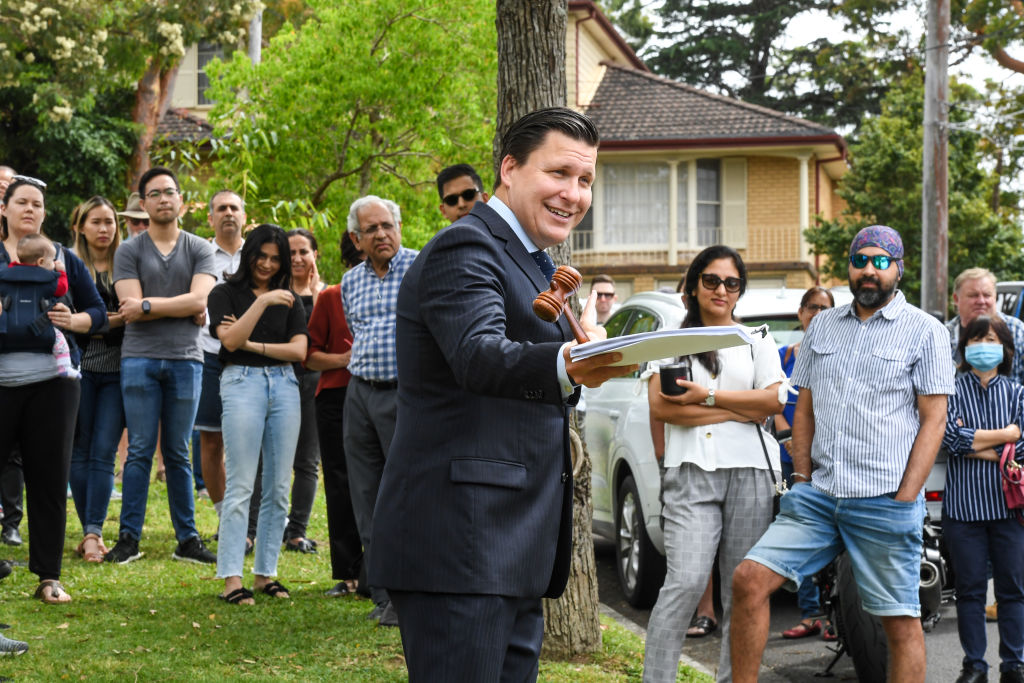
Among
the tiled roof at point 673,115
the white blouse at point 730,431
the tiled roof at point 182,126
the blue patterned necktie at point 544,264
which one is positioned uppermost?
the tiled roof at point 673,115

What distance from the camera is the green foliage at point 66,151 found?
25.0m

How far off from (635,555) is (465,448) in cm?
583

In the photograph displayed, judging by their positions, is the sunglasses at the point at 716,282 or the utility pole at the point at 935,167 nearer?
the sunglasses at the point at 716,282

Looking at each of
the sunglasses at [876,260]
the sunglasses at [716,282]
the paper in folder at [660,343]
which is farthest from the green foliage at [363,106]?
the paper in folder at [660,343]

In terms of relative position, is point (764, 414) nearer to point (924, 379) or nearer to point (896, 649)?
point (924, 379)

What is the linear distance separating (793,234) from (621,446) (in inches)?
1093

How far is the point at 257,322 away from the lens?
24.9ft

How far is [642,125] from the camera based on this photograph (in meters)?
35.4

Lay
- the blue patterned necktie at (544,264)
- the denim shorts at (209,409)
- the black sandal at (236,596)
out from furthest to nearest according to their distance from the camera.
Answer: the denim shorts at (209,409)
the black sandal at (236,596)
the blue patterned necktie at (544,264)

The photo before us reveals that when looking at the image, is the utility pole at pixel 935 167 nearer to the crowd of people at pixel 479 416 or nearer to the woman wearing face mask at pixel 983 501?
the crowd of people at pixel 479 416

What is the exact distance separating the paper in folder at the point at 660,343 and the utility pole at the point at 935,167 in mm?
21102

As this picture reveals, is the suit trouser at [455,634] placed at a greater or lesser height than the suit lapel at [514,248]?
lesser

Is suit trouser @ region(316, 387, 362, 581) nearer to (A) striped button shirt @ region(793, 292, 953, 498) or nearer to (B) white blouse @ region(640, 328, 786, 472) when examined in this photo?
(B) white blouse @ region(640, 328, 786, 472)

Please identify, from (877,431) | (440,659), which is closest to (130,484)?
(877,431)
